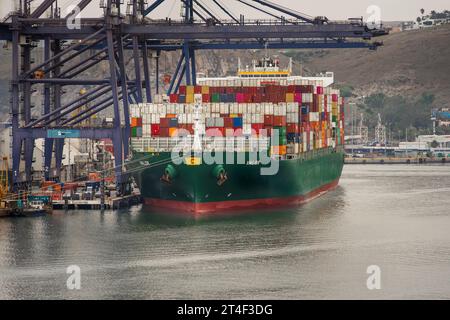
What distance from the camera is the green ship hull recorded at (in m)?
75.0

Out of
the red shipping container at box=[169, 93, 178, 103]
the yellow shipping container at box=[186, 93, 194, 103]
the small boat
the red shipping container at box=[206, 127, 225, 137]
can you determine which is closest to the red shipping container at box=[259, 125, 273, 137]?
the red shipping container at box=[206, 127, 225, 137]

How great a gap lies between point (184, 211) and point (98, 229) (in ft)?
25.2

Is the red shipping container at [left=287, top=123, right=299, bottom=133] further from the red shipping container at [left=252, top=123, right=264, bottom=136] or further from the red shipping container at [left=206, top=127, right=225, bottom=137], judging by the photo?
the red shipping container at [left=206, top=127, right=225, bottom=137]

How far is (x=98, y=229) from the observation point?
69938 millimetres

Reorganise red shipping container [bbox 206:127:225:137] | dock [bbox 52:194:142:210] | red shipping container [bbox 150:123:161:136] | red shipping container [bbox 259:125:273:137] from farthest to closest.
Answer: dock [bbox 52:194:142:210] → red shipping container [bbox 150:123:161:136] → red shipping container [bbox 259:125:273:137] → red shipping container [bbox 206:127:225:137]

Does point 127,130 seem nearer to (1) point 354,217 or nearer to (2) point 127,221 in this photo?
(2) point 127,221

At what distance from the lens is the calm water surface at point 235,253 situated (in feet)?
173

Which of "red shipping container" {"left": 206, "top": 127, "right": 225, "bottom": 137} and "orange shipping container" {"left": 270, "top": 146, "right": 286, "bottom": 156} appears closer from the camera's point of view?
"red shipping container" {"left": 206, "top": 127, "right": 225, "bottom": 137}

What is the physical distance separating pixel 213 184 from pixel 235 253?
14.6 m

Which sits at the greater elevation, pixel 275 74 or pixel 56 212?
pixel 275 74

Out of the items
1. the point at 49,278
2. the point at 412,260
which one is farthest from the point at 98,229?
the point at 412,260

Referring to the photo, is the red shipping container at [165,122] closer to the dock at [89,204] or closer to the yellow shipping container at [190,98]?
the yellow shipping container at [190,98]

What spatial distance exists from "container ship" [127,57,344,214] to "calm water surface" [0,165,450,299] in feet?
6.34

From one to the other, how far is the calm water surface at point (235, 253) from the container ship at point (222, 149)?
193 centimetres
